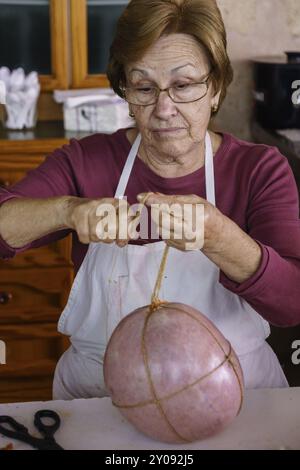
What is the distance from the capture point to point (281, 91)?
104 inches

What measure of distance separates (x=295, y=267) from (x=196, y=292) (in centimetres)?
21

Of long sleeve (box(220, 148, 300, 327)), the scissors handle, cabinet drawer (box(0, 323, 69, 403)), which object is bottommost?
cabinet drawer (box(0, 323, 69, 403))

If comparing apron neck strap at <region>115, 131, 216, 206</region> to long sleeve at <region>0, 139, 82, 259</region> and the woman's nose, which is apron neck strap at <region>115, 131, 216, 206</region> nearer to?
long sleeve at <region>0, 139, 82, 259</region>

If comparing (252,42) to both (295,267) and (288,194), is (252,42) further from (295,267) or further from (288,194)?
(295,267)

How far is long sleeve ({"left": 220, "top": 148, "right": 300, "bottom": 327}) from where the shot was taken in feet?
4.29

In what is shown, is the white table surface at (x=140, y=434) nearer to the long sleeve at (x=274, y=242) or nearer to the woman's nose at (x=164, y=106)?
the long sleeve at (x=274, y=242)

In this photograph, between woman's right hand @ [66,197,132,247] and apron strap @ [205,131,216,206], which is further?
apron strap @ [205,131,216,206]

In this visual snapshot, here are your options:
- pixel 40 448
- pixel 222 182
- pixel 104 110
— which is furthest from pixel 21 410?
pixel 104 110

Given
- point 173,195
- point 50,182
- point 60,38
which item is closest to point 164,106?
point 173,195

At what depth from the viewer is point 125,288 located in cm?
146

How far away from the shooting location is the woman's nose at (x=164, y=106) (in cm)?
140

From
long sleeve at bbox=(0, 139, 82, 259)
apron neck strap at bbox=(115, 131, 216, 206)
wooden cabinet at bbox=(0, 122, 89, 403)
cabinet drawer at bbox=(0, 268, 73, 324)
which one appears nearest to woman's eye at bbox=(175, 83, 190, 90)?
apron neck strap at bbox=(115, 131, 216, 206)

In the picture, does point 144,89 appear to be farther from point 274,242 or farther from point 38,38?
point 38,38

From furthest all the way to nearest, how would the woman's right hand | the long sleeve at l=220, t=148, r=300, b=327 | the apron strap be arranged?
1. the apron strap
2. the long sleeve at l=220, t=148, r=300, b=327
3. the woman's right hand
